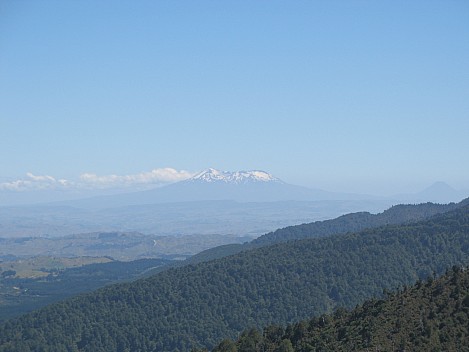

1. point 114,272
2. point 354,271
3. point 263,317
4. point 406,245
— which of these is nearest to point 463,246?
point 406,245

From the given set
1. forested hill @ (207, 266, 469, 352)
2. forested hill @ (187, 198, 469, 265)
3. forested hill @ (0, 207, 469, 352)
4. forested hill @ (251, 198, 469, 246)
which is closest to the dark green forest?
forested hill @ (187, 198, 469, 265)

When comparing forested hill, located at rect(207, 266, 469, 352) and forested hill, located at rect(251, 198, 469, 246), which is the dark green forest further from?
forested hill, located at rect(207, 266, 469, 352)

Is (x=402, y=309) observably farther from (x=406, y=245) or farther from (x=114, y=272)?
(x=114, y=272)

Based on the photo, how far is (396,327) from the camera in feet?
124

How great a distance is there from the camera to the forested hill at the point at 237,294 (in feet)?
269

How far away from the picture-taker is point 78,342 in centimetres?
8381

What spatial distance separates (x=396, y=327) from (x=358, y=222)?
124043 mm

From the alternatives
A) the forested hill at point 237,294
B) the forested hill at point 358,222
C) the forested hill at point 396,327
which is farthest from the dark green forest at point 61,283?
the forested hill at point 396,327

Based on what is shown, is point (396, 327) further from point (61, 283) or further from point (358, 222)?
point (61, 283)

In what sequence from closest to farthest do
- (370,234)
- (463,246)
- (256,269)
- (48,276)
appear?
(463,246) < (256,269) < (370,234) < (48,276)

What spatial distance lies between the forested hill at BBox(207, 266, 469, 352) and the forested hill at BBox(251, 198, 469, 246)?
10382 centimetres

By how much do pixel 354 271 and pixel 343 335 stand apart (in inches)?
2111

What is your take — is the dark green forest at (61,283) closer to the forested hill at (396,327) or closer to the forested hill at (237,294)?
the forested hill at (237,294)

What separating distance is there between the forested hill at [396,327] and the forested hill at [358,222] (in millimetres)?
103821
